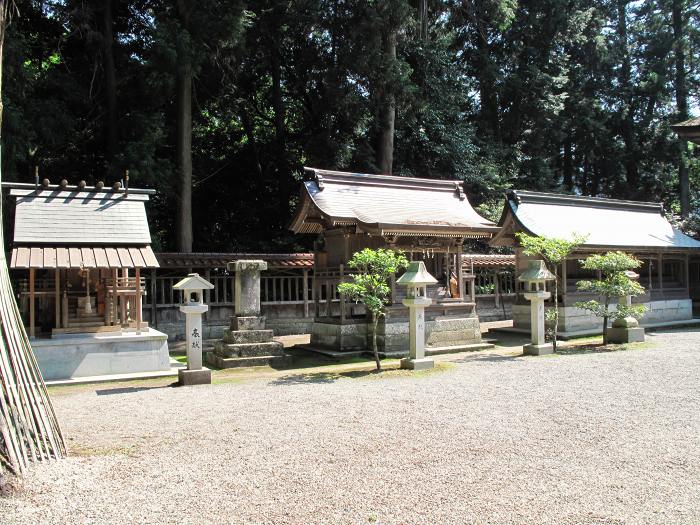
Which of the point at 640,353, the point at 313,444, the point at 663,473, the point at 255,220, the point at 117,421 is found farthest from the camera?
the point at 255,220

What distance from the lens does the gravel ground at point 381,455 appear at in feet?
13.5

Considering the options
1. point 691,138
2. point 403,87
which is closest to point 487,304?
point 403,87

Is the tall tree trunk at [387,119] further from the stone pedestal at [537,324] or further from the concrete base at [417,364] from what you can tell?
the concrete base at [417,364]

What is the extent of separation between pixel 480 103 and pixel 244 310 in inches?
746

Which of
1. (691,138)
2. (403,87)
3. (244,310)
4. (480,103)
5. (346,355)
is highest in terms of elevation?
(480,103)

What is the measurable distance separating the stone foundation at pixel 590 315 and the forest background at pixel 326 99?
224 inches

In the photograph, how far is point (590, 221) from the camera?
1808 cm

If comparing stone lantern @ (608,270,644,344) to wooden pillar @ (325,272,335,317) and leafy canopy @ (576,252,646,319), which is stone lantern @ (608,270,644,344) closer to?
leafy canopy @ (576,252,646,319)

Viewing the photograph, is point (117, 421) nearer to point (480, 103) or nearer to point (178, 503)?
point (178, 503)

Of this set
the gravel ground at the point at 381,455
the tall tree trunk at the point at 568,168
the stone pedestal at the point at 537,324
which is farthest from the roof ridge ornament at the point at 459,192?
the tall tree trunk at the point at 568,168

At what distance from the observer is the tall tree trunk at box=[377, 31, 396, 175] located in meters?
19.8

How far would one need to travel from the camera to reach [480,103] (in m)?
26.5

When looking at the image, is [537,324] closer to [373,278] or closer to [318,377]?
[373,278]

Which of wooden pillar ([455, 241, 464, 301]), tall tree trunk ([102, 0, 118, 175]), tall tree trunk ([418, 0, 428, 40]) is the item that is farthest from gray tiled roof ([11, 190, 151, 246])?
tall tree trunk ([418, 0, 428, 40])
